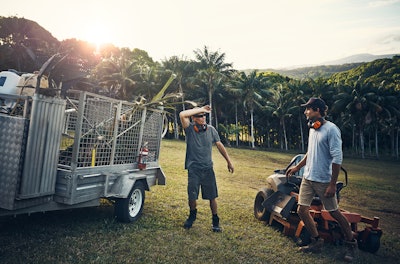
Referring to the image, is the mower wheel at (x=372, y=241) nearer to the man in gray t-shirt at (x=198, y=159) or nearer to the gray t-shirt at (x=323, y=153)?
the gray t-shirt at (x=323, y=153)

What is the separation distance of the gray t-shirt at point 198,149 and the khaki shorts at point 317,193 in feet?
5.23

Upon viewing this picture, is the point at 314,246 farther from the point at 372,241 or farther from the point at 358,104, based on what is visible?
the point at 358,104

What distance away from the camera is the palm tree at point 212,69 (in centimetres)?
4116

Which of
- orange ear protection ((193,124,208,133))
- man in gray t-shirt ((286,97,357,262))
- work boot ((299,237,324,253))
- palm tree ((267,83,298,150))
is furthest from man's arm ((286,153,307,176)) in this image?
palm tree ((267,83,298,150))

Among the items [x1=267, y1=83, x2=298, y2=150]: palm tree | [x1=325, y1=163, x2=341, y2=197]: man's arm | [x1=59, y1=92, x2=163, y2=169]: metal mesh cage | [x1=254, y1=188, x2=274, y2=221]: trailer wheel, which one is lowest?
[x1=254, y1=188, x2=274, y2=221]: trailer wheel

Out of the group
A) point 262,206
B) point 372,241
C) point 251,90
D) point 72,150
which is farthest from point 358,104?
point 72,150

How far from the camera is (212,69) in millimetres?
40781

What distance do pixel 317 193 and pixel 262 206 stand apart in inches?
75.4

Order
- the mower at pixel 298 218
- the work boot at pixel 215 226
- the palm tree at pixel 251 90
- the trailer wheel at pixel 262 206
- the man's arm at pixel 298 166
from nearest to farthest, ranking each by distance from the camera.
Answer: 1. the mower at pixel 298 218
2. the man's arm at pixel 298 166
3. the work boot at pixel 215 226
4. the trailer wheel at pixel 262 206
5. the palm tree at pixel 251 90

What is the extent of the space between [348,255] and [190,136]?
3.08 m

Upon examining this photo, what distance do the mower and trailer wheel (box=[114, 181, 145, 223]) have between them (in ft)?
7.82

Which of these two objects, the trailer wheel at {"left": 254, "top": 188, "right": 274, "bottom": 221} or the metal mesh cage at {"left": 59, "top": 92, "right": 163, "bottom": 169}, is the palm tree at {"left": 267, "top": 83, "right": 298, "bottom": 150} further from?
the metal mesh cage at {"left": 59, "top": 92, "right": 163, "bottom": 169}

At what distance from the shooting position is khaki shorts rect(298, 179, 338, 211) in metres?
4.27

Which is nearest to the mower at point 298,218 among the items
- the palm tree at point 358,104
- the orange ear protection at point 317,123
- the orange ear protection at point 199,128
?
the orange ear protection at point 317,123
